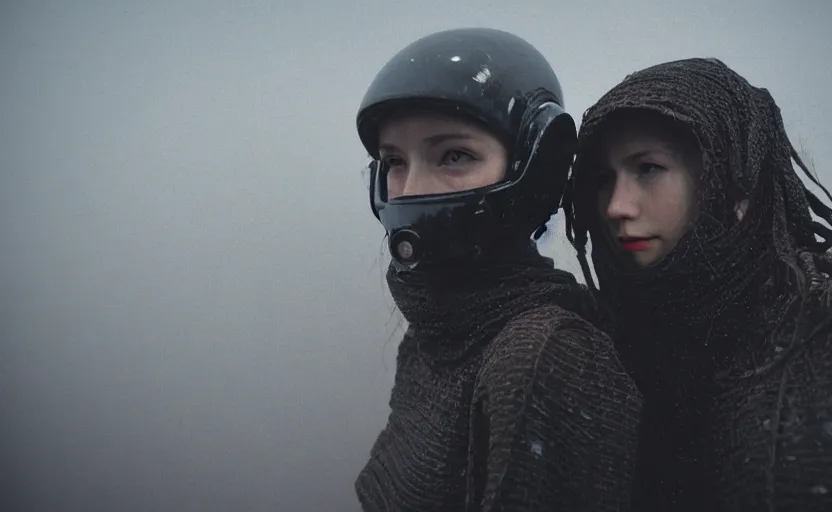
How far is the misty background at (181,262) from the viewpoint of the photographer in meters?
1.12

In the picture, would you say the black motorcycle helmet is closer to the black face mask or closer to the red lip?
the black face mask

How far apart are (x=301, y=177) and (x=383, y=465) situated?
58 centimetres

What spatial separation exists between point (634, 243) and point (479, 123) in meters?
0.24

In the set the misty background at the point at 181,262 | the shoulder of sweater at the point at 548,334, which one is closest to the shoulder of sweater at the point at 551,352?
the shoulder of sweater at the point at 548,334

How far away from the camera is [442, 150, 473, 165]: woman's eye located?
703mm

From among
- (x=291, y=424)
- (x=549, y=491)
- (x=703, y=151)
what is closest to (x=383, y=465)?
(x=549, y=491)

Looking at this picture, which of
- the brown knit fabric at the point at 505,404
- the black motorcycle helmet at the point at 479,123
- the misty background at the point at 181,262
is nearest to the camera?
the brown knit fabric at the point at 505,404

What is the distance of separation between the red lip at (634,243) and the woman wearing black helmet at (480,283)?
0.25ft

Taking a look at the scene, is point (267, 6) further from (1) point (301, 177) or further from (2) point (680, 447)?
(2) point (680, 447)

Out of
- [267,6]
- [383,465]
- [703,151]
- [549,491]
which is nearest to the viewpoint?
[549,491]

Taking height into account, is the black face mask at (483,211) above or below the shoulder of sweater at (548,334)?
above

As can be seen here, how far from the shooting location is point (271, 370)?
3.78 ft

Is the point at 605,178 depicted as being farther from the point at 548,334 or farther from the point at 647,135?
the point at 548,334

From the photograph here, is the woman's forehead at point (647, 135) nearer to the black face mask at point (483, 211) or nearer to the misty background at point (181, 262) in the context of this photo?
the black face mask at point (483, 211)
